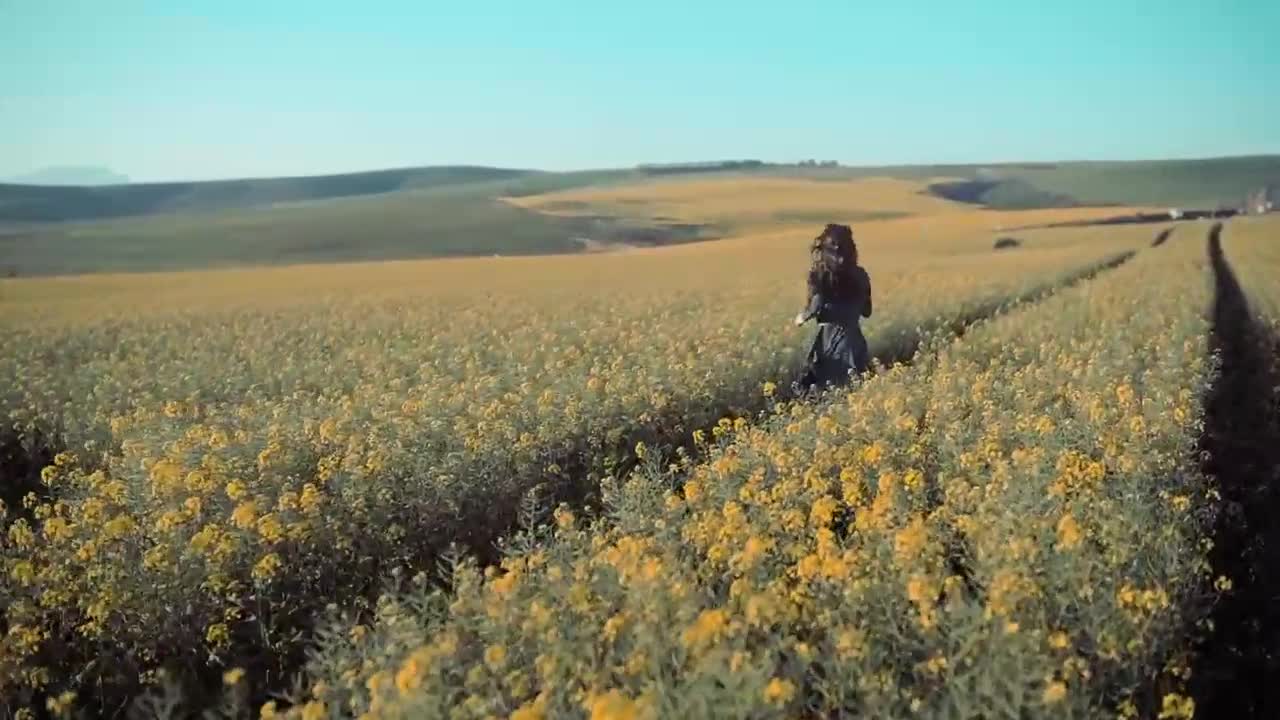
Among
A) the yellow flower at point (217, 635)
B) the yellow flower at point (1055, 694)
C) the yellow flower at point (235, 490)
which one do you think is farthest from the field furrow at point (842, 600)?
the yellow flower at point (235, 490)

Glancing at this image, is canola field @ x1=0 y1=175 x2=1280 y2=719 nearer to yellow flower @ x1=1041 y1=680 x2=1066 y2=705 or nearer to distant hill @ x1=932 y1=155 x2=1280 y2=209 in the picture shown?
yellow flower @ x1=1041 y1=680 x2=1066 y2=705

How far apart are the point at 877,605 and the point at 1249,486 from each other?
16.9ft

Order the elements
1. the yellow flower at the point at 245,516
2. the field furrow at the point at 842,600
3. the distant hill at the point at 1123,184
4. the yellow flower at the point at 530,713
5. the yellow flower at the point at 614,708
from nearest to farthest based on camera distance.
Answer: the yellow flower at the point at 614,708, the yellow flower at the point at 530,713, the field furrow at the point at 842,600, the yellow flower at the point at 245,516, the distant hill at the point at 1123,184

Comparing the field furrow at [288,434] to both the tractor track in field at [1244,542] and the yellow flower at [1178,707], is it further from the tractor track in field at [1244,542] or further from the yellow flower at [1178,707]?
the tractor track in field at [1244,542]

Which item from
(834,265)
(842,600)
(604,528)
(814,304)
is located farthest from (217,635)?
(834,265)

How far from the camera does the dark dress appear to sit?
32.0ft

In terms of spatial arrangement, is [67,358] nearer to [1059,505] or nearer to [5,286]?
[5,286]

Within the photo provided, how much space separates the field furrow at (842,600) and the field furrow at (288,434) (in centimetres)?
69

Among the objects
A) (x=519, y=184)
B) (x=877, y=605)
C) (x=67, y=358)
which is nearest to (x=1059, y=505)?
(x=877, y=605)

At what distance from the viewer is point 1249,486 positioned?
7.86 meters

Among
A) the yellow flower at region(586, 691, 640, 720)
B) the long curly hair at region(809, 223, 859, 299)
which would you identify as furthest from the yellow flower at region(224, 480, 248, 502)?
the long curly hair at region(809, 223, 859, 299)

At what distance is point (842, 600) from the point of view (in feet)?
13.9

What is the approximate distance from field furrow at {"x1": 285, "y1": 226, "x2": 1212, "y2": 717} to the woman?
3026 millimetres

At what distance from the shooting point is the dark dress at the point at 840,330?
9.76 meters
